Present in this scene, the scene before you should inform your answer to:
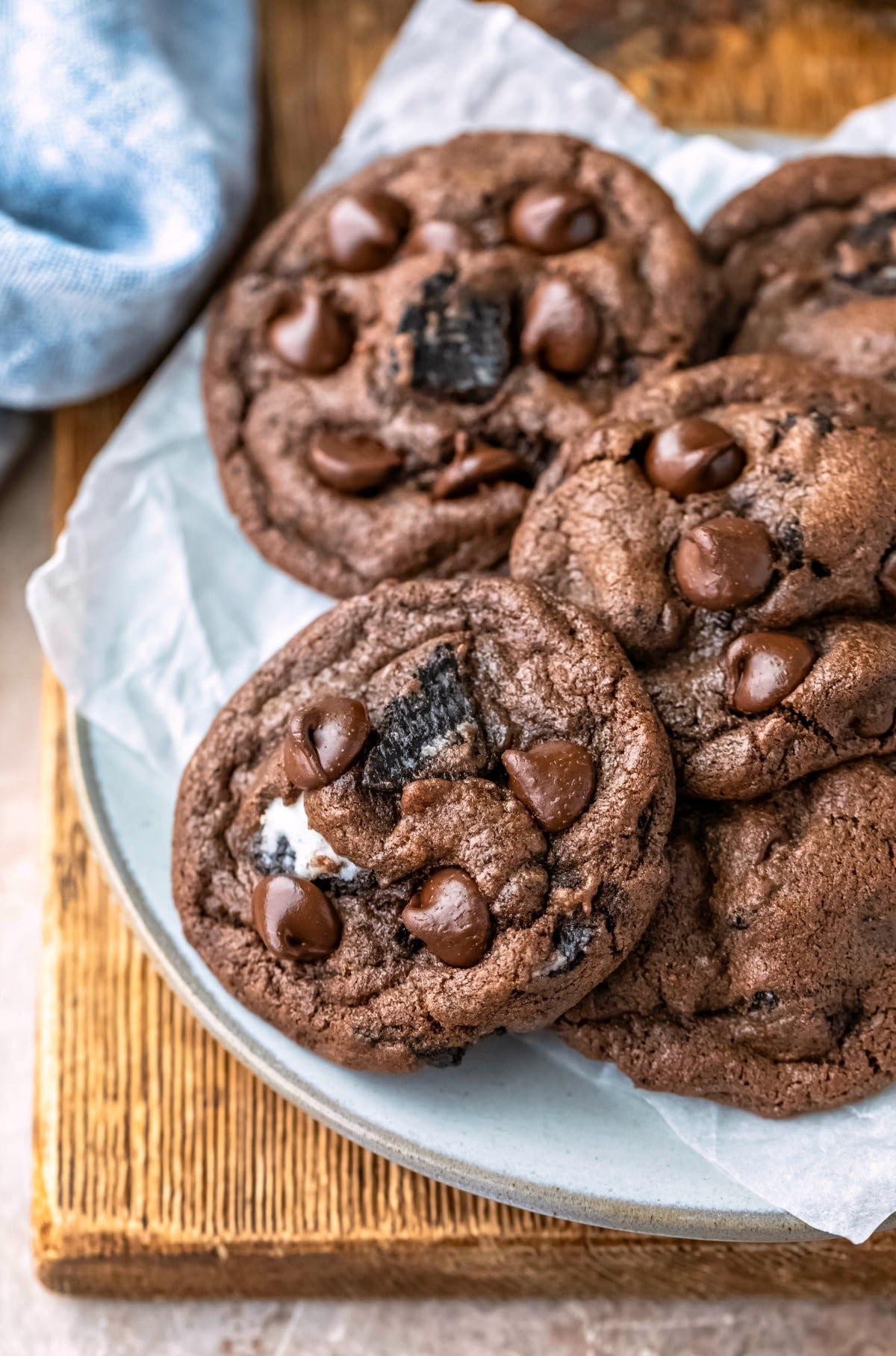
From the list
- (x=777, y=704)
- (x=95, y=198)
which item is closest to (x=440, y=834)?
(x=777, y=704)

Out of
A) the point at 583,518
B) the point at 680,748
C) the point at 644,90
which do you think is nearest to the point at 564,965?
the point at 680,748

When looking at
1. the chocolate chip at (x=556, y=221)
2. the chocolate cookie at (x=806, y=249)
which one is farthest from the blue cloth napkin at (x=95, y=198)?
Result: the chocolate cookie at (x=806, y=249)

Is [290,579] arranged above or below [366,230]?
below

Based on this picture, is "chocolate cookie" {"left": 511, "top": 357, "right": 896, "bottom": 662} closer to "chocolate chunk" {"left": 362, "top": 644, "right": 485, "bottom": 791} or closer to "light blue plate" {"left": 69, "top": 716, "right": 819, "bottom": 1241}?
"chocolate chunk" {"left": 362, "top": 644, "right": 485, "bottom": 791}

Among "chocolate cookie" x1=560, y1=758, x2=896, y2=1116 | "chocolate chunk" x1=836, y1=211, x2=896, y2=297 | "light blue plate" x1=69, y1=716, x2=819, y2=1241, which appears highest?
"chocolate chunk" x1=836, y1=211, x2=896, y2=297

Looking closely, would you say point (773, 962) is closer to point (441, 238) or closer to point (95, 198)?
point (441, 238)

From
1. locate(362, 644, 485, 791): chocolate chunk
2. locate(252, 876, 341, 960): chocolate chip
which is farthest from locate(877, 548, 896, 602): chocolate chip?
locate(252, 876, 341, 960): chocolate chip
